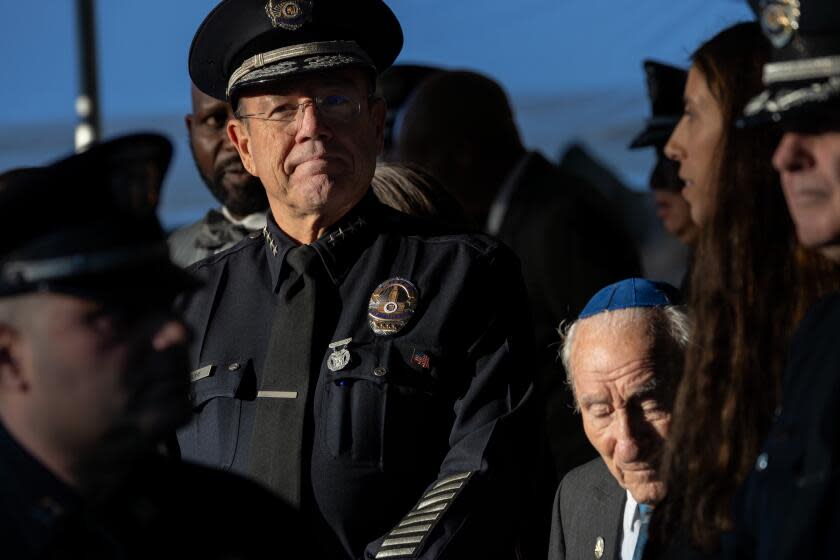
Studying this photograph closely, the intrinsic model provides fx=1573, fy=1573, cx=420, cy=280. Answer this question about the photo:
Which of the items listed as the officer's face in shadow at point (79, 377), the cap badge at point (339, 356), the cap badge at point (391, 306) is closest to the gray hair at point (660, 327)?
the cap badge at point (391, 306)

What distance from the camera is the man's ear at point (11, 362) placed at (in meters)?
2.52

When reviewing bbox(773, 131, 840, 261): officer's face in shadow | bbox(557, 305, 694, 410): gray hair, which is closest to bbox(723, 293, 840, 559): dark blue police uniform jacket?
bbox(773, 131, 840, 261): officer's face in shadow

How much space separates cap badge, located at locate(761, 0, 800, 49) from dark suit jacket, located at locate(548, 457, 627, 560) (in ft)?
5.23

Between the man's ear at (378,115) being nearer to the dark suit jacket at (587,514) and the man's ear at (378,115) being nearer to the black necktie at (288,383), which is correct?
the black necktie at (288,383)

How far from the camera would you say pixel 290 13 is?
4.23 meters

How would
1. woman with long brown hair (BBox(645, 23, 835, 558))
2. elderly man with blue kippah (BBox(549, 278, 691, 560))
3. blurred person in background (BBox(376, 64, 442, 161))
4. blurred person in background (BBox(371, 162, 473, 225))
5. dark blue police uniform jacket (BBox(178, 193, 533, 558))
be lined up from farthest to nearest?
blurred person in background (BBox(376, 64, 442, 161)) → blurred person in background (BBox(371, 162, 473, 225)) → elderly man with blue kippah (BBox(549, 278, 691, 560)) → dark blue police uniform jacket (BBox(178, 193, 533, 558)) → woman with long brown hair (BBox(645, 23, 835, 558))

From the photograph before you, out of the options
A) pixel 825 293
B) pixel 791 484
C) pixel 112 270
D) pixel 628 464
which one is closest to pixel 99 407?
pixel 112 270

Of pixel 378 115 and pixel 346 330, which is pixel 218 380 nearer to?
pixel 346 330

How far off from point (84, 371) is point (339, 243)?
167cm

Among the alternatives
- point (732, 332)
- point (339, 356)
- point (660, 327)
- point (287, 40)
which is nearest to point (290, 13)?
point (287, 40)

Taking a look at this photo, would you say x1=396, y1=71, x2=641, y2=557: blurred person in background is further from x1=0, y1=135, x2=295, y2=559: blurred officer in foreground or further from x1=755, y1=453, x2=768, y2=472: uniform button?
x1=0, y1=135, x2=295, y2=559: blurred officer in foreground

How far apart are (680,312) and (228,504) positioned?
1651 millimetres

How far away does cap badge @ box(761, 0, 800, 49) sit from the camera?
272 cm

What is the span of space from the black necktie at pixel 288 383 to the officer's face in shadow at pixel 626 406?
71cm
